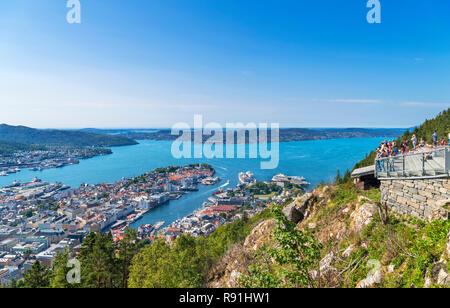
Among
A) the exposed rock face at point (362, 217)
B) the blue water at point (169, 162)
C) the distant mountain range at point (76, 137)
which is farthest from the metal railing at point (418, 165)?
the distant mountain range at point (76, 137)

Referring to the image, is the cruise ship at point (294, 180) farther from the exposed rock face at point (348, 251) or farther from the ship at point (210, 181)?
the exposed rock face at point (348, 251)

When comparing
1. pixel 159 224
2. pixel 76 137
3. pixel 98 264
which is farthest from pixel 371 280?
pixel 76 137

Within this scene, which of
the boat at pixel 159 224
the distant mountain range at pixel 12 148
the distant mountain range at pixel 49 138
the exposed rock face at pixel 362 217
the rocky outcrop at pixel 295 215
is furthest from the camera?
the distant mountain range at pixel 49 138

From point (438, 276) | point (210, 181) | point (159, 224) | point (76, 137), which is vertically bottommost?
point (159, 224)

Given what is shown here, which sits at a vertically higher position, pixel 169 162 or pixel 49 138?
pixel 49 138

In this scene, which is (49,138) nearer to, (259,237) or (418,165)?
(259,237)
